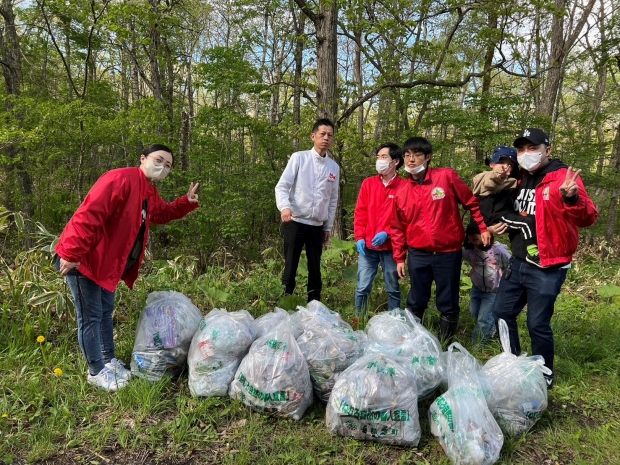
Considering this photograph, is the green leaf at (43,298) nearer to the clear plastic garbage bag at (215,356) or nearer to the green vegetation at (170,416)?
the green vegetation at (170,416)

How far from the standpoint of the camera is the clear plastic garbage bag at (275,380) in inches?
Result: 91.2

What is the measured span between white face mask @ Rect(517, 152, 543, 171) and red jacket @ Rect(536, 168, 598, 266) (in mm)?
108

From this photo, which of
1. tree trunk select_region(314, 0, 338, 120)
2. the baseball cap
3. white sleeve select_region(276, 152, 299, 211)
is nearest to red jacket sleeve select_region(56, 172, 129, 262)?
white sleeve select_region(276, 152, 299, 211)

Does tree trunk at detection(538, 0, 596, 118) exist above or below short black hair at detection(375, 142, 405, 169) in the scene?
above

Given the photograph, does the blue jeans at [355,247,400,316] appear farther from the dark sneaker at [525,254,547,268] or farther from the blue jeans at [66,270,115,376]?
the blue jeans at [66,270,115,376]

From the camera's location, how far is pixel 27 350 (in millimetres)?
3023

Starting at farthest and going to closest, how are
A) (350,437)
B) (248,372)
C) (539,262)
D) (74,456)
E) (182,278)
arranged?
1. (182,278)
2. (539,262)
3. (248,372)
4. (350,437)
5. (74,456)

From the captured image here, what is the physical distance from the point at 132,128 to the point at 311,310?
13.2ft

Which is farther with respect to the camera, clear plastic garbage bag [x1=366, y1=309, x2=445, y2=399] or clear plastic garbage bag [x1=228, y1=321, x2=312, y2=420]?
clear plastic garbage bag [x1=366, y1=309, x2=445, y2=399]

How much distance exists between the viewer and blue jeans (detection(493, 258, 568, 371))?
2.60m

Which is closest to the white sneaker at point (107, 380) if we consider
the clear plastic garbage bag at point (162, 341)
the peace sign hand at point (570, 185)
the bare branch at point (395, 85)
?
the clear plastic garbage bag at point (162, 341)

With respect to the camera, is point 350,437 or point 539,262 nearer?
point 350,437

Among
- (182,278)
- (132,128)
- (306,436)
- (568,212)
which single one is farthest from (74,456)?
(132,128)

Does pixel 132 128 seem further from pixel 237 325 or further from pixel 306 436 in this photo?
pixel 306 436
